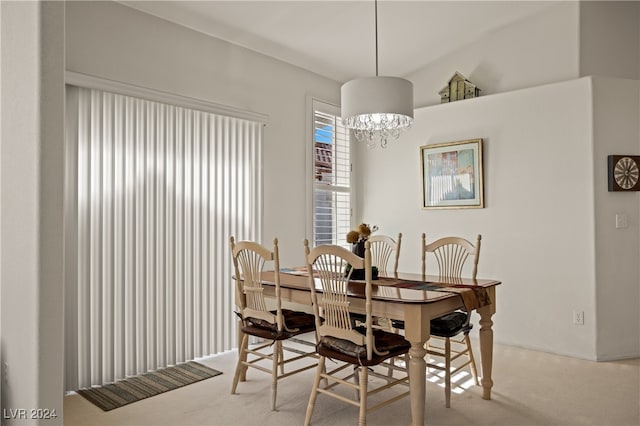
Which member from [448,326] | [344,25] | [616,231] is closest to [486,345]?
[448,326]

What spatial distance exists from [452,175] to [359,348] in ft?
9.23

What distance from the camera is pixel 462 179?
4672 mm

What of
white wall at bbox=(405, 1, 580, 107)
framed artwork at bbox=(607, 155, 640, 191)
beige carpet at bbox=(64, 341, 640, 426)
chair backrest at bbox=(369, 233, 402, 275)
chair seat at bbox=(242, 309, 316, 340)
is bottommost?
Answer: beige carpet at bbox=(64, 341, 640, 426)

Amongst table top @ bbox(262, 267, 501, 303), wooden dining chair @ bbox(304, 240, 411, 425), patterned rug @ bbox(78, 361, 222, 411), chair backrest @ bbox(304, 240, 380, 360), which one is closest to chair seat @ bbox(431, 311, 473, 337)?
table top @ bbox(262, 267, 501, 303)

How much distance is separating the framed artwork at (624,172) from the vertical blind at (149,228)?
311 centimetres

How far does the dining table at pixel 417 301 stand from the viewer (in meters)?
2.38

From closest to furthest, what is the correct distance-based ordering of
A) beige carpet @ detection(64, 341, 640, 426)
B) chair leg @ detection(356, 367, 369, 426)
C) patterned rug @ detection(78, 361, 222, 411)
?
chair leg @ detection(356, 367, 369, 426)
beige carpet @ detection(64, 341, 640, 426)
patterned rug @ detection(78, 361, 222, 411)

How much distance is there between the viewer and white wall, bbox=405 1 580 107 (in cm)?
418

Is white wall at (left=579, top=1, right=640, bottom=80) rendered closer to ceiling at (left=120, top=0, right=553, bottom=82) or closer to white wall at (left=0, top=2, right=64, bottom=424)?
ceiling at (left=120, top=0, right=553, bottom=82)

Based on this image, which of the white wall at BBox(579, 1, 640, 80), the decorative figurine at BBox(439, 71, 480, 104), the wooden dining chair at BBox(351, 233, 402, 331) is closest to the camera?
the wooden dining chair at BBox(351, 233, 402, 331)

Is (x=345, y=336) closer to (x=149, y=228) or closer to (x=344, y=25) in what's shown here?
(x=149, y=228)

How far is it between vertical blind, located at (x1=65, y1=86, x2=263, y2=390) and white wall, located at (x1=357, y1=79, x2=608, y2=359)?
7.31 ft

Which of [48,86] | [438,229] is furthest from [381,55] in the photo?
[48,86]

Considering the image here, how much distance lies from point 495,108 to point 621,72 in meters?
1.11
